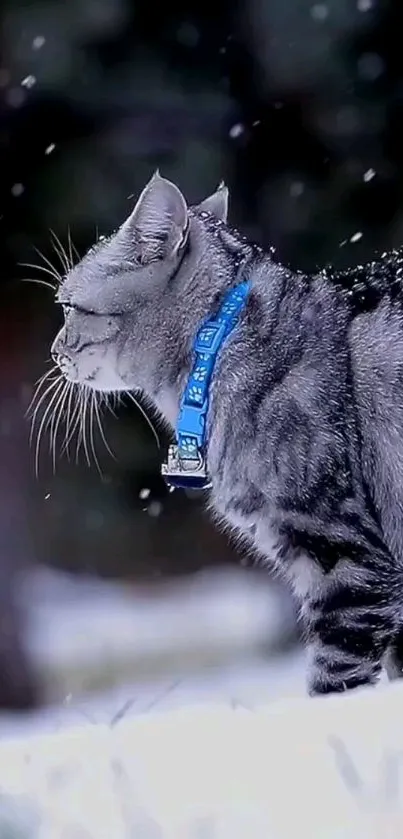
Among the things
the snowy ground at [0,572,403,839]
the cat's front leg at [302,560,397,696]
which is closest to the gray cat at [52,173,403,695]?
the cat's front leg at [302,560,397,696]

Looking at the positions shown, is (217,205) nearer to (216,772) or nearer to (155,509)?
(216,772)

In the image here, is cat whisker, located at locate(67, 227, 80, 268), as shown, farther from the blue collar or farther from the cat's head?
the blue collar

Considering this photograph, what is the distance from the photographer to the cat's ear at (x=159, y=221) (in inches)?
61.0

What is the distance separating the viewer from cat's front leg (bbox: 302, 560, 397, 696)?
145cm

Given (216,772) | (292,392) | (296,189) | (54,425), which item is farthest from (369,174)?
(216,772)

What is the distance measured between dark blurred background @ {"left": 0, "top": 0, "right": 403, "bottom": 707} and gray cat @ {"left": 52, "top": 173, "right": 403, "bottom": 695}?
0.96m

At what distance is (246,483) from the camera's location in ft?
4.96

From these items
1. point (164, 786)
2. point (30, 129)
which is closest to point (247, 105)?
point (30, 129)

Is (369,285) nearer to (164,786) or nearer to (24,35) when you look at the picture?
(164,786)

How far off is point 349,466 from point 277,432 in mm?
104

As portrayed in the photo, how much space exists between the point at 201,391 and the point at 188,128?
1.23 meters

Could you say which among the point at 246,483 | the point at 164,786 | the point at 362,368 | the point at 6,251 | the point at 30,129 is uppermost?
the point at 30,129

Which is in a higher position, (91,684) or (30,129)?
(30,129)

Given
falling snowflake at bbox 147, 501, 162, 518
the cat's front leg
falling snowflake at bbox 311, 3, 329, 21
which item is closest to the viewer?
the cat's front leg
